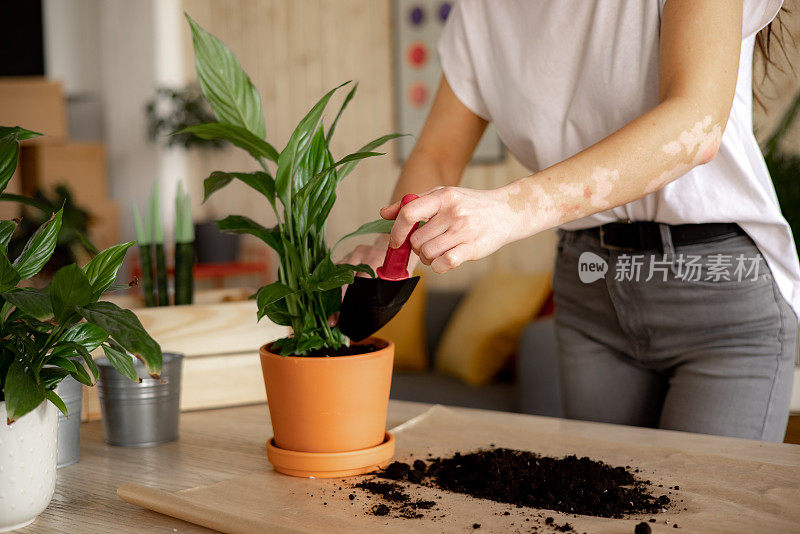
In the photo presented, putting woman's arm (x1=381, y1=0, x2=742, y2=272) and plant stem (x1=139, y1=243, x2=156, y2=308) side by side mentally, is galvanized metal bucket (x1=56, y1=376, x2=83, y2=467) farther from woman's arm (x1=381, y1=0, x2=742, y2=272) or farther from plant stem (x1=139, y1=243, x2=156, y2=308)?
woman's arm (x1=381, y1=0, x2=742, y2=272)

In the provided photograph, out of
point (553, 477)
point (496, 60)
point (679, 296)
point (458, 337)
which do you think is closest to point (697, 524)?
point (553, 477)

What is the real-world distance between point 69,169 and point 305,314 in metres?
5.07

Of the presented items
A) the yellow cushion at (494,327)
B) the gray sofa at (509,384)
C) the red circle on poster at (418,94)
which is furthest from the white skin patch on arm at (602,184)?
the red circle on poster at (418,94)

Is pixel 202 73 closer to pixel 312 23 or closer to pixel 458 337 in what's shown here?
pixel 458 337

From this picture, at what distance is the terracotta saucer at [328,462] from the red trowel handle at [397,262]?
215mm

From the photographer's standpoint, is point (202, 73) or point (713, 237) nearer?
point (202, 73)

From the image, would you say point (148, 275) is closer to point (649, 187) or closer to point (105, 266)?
point (105, 266)

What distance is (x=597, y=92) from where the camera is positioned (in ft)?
3.86

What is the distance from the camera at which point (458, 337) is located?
10.4 feet

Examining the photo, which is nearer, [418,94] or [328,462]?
[328,462]

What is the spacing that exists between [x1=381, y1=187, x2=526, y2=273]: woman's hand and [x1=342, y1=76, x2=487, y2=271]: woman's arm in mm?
472

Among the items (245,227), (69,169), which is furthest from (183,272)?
(69,169)

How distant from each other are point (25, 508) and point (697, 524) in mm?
664

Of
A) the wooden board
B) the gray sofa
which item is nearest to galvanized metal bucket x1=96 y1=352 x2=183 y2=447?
the wooden board
